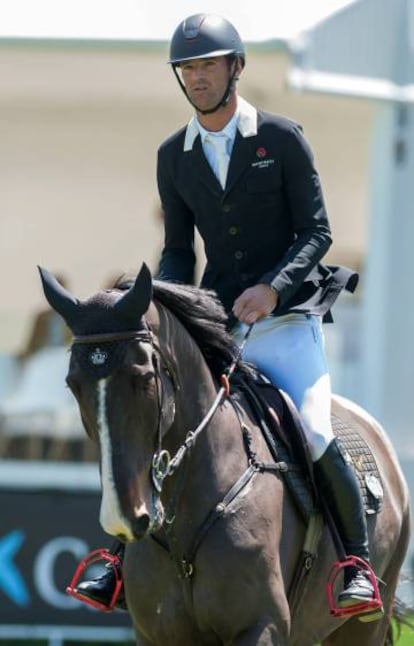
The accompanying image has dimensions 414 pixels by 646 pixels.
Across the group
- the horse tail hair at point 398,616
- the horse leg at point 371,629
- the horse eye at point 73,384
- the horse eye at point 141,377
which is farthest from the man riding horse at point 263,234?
the horse tail hair at point 398,616

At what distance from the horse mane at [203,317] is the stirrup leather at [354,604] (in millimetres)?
960

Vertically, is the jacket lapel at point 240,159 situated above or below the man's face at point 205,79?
below

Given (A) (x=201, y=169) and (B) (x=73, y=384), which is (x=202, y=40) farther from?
(B) (x=73, y=384)

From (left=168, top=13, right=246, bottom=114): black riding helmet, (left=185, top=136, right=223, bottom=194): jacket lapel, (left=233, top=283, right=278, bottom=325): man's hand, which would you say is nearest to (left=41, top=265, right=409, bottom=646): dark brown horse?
(left=233, top=283, right=278, bottom=325): man's hand

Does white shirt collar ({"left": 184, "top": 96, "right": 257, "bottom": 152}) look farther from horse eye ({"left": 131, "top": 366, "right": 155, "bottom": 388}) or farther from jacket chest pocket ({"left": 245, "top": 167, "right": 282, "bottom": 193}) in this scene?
horse eye ({"left": 131, "top": 366, "right": 155, "bottom": 388})

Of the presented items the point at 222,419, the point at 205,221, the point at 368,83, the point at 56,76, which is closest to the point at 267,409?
the point at 222,419

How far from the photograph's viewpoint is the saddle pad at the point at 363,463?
6785 mm

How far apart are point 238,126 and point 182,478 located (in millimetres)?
1486

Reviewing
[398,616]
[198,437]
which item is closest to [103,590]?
[198,437]

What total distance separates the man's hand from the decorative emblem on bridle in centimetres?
102

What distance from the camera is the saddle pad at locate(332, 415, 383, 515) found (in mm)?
6785

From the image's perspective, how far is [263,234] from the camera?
6.39 meters

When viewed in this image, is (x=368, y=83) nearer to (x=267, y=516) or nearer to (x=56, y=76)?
(x=56, y=76)

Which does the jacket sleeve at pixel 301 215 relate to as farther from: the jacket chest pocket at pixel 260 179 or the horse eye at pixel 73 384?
the horse eye at pixel 73 384
